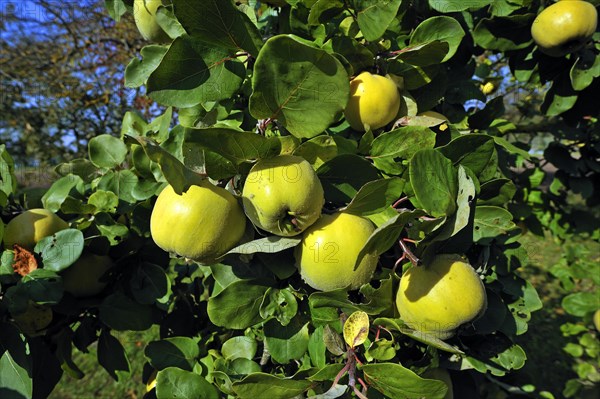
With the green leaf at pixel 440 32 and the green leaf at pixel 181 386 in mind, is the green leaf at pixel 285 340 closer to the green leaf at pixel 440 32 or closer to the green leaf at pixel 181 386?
the green leaf at pixel 181 386

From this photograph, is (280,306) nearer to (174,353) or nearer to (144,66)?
(174,353)

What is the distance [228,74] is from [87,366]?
4166 mm

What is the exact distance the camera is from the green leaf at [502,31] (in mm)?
1612

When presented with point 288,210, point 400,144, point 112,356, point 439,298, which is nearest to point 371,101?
point 400,144

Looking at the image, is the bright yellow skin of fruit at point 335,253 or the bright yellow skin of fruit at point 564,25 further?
the bright yellow skin of fruit at point 564,25

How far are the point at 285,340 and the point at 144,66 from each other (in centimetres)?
93

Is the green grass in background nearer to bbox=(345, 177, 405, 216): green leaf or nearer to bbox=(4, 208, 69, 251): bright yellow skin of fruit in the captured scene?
bbox=(4, 208, 69, 251): bright yellow skin of fruit

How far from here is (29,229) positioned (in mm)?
1215

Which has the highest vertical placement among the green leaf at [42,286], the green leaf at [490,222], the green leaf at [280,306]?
the green leaf at [42,286]

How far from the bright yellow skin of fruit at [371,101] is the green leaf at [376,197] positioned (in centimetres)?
24

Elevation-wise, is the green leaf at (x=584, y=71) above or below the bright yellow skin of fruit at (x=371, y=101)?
below

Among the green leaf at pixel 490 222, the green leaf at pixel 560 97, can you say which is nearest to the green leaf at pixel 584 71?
the green leaf at pixel 560 97

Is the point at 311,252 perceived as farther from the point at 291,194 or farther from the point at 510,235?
the point at 510,235

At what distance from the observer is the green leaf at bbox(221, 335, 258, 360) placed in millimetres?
1287
